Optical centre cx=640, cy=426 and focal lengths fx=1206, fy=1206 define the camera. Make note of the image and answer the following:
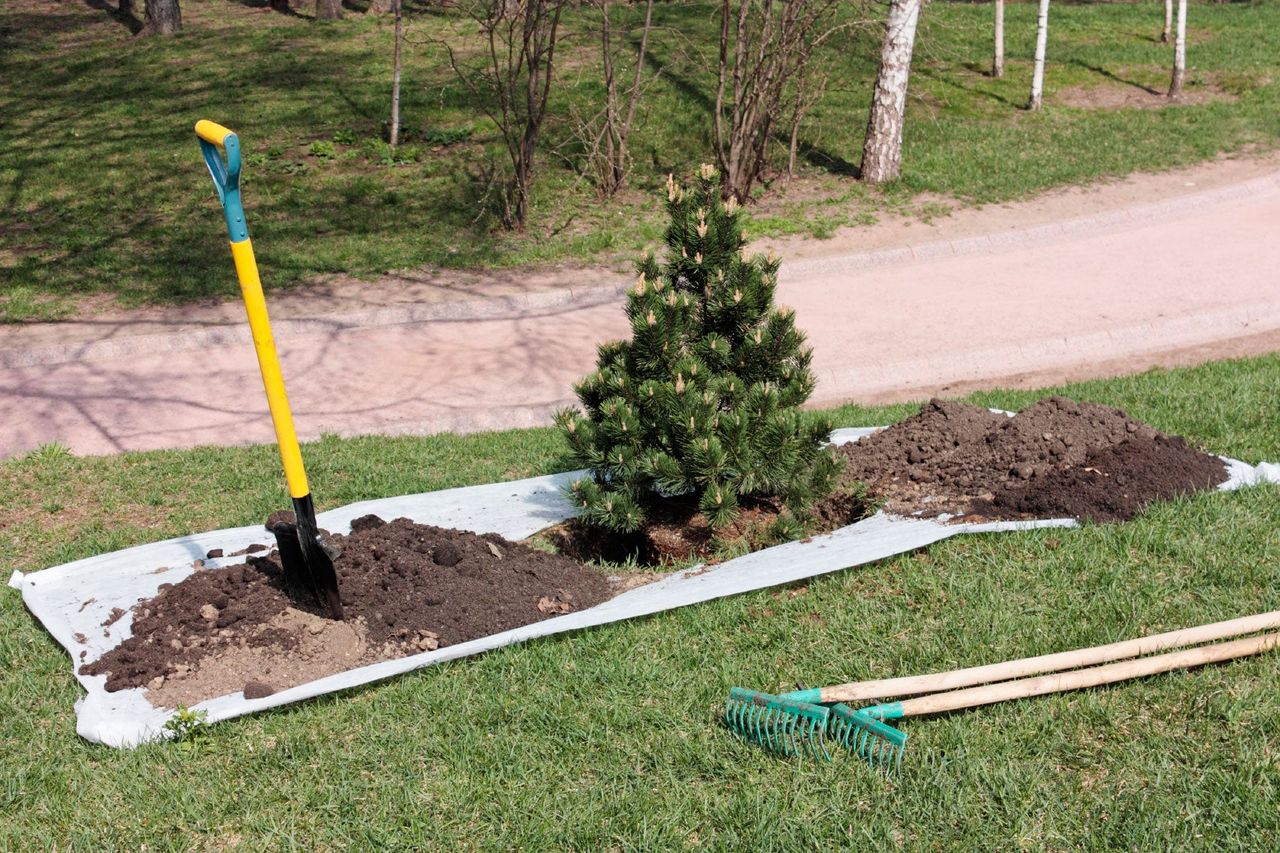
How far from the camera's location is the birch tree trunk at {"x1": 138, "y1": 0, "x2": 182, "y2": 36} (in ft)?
59.2

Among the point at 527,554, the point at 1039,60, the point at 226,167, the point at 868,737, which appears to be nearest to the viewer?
the point at 868,737

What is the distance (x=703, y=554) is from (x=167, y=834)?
97.6 inches

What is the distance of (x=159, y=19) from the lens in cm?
1803

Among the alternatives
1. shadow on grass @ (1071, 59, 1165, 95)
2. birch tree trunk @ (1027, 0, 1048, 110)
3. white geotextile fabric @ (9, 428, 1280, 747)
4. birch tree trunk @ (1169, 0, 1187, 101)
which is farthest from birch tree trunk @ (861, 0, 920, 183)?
white geotextile fabric @ (9, 428, 1280, 747)

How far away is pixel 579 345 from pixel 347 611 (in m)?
4.96

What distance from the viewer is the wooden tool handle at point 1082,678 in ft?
11.7

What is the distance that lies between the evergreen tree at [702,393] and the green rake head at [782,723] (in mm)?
1181

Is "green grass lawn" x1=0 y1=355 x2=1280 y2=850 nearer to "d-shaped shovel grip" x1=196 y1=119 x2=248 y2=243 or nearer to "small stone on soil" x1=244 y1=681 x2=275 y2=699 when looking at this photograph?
"small stone on soil" x1=244 y1=681 x2=275 y2=699

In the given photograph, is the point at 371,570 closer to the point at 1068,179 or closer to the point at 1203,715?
the point at 1203,715

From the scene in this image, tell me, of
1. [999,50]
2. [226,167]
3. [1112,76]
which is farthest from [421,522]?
[1112,76]

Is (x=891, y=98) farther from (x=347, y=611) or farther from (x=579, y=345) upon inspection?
(x=347, y=611)

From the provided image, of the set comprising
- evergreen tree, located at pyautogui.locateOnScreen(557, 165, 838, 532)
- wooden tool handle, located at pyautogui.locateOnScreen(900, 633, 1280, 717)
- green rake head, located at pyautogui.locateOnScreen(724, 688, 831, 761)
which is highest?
evergreen tree, located at pyautogui.locateOnScreen(557, 165, 838, 532)

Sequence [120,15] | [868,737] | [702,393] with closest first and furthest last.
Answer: [868,737] < [702,393] < [120,15]

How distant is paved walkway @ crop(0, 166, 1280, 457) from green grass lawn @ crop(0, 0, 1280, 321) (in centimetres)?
110
